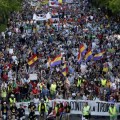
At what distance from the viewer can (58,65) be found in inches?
1266

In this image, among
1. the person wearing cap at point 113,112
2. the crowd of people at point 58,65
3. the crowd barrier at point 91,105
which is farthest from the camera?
the crowd of people at point 58,65

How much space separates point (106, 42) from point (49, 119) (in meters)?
15.4

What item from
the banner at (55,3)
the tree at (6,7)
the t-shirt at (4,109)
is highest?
the t-shirt at (4,109)

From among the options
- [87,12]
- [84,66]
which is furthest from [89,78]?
A: [87,12]

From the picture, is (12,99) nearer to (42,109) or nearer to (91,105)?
(42,109)

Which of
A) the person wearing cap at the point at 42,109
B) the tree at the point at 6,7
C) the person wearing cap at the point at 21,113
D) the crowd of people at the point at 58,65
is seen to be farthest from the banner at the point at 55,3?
the person wearing cap at the point at 21,113

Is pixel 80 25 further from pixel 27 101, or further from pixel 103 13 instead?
pixel 27 101

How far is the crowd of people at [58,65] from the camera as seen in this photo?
27498 mm

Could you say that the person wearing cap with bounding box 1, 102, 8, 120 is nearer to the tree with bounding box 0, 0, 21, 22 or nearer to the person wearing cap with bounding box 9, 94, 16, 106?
the person wearing cap with bounding box 9, 94, 16, 106

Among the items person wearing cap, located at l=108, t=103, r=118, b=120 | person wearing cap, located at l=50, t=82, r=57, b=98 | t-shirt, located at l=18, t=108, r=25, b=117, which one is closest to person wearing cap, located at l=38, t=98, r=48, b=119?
t-shirt, located at l=18, t=108, r=25, b=117

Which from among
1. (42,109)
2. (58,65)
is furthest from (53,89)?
(58,65)

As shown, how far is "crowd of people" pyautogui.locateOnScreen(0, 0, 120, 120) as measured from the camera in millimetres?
27498

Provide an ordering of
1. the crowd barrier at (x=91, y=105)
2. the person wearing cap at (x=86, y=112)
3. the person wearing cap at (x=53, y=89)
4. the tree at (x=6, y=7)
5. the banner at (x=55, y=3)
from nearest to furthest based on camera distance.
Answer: the person wearing cap at (x=86, y=112), the crowd barrier at (x=91, y=105), the person wearing cap at (x=53, y=89), the tree at (x=6, y=7), the banner at (x=55, y=3)

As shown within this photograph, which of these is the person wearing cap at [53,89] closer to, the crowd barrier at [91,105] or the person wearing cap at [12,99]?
the crowd barrier at [91,105]
